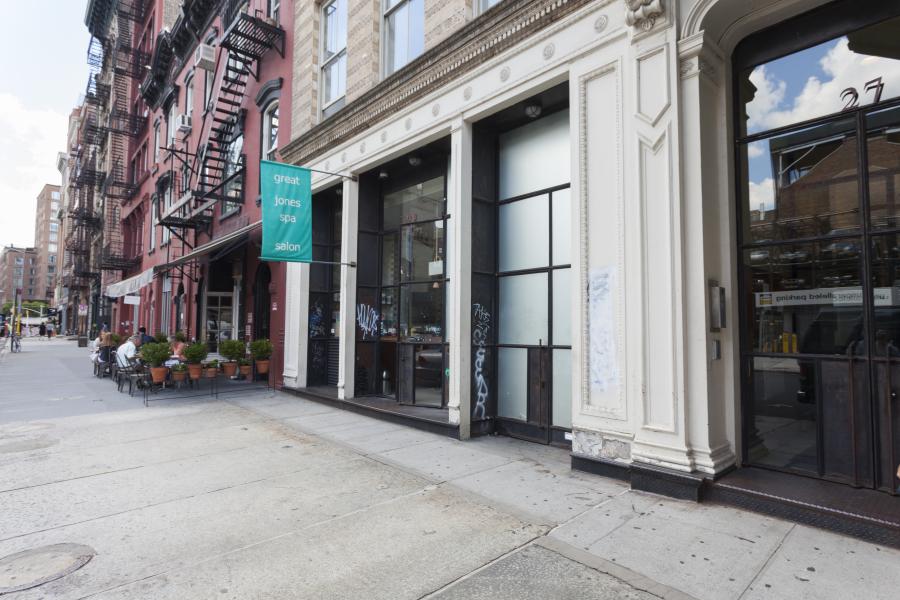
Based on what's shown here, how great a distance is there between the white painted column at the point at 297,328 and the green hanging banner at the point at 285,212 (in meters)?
2.25

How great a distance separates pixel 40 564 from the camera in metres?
3.61

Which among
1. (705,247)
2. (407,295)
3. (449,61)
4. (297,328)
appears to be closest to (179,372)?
(297,328)

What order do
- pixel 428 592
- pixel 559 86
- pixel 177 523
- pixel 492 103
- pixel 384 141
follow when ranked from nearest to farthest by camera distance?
1. pixel 428 592
2. pixel 177 523
3. pixel 559 86
4. pixel 492 103
5. pixel 384 141

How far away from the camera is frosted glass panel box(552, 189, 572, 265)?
6.96m

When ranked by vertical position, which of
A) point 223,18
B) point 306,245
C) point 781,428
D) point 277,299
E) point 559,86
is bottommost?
point 781,428

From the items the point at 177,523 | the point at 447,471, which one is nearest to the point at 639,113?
the point at 447,471

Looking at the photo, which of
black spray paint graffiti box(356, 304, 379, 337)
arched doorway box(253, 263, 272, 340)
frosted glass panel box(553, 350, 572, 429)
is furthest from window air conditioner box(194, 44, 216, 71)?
frosted glass panel box(553, 350, 572, 429)

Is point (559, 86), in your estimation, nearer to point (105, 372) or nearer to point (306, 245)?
point (306, 245)

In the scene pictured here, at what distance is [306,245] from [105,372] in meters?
11.9

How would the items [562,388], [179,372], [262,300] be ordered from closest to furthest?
1. [562,388]
2. [179,372]
3. [262,300]

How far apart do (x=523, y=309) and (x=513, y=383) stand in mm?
1162

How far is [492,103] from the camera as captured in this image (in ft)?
23.3

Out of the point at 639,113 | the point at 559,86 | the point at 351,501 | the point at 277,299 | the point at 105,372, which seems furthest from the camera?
the point at 105,372

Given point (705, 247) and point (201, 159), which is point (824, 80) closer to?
point (705, 247)
